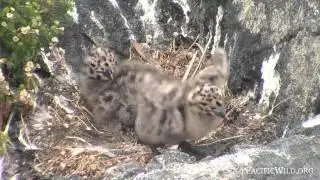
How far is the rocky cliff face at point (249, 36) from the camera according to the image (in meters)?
4.95

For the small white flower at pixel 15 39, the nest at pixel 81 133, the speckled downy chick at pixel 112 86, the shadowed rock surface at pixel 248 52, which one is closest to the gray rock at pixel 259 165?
the shadowed rock surface at pixel 248 52

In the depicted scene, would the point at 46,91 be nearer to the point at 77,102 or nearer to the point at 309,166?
the point at 77,102

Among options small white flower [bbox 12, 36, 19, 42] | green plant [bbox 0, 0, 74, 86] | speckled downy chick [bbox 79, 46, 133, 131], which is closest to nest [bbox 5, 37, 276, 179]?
speckled downy chick [bbox 79, 46, 133, 131]

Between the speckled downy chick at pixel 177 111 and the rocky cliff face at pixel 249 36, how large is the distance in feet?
1.81

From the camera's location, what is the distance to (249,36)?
17.5ft

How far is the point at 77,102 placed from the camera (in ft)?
17.1

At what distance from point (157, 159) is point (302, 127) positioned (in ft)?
3.36

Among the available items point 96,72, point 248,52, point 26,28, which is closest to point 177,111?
point 96,72

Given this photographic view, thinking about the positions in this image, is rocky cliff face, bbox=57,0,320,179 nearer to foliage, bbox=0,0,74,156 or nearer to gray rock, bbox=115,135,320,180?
gray rock, bbox=115,135,320,180

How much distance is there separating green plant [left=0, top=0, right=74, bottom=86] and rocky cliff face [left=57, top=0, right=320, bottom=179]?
0.47m

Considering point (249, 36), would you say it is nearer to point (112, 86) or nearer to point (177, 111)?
point (177, 111)

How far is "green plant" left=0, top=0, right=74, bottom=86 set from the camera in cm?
479

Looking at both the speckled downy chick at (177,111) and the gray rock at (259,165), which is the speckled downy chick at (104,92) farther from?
the gray rock at (259,165)

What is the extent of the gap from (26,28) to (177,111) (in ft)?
3.90
